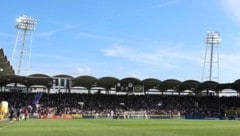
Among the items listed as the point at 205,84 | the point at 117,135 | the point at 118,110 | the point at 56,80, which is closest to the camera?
the point at 117,135

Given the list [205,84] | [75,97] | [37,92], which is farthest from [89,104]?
[205,84]

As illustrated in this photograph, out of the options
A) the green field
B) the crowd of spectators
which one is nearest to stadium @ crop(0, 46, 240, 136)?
the crowd of spectators

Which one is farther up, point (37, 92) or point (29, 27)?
point (29, 27)

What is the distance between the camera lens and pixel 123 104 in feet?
338

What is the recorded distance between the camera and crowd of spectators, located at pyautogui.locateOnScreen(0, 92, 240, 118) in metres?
93.4

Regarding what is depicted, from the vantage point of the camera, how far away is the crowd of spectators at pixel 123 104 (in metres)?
93.4

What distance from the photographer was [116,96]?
105 metres

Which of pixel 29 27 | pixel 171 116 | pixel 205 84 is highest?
pixel 29 27

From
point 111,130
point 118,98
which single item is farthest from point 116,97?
point 111,130

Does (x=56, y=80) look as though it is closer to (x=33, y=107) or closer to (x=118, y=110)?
(x=33, y=107)

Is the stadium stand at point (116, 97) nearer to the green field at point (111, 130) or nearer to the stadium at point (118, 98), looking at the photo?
the stadium at point (118, 98)

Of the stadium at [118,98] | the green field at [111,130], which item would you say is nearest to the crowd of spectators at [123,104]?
the stadium at [118,98]

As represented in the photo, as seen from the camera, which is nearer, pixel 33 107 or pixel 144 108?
pixel 33 107

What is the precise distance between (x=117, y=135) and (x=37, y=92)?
78.8 meters
